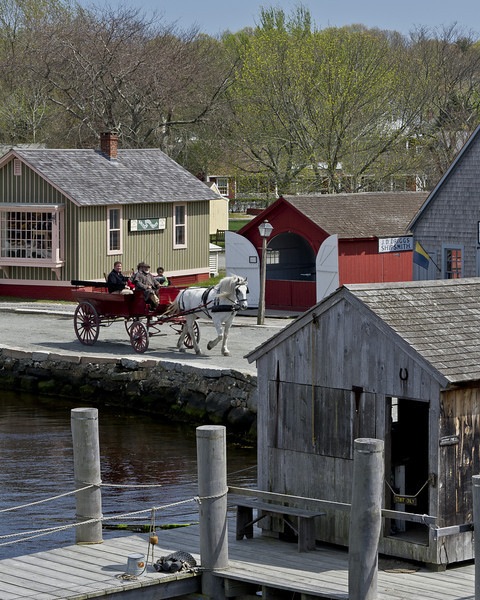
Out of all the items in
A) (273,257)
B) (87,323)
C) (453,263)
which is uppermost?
(273,257)

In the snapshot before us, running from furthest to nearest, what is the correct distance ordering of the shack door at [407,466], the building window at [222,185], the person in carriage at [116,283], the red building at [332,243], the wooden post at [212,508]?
the building window at [222,185] → the red building at [332,243] → the person in carriage at [116,283] → the shack door at [407,466] → the wooden post at [212,508]

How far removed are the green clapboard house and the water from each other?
38.3 ft

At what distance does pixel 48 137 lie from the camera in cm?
6106

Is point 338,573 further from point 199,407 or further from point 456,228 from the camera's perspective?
point 456,228

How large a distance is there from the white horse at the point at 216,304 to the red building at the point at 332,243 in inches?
316

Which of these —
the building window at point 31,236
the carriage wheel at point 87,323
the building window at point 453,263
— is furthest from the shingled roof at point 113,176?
the building window at point 453,263

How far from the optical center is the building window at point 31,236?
130 ft

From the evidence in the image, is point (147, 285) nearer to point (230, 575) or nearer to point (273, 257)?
point (273, 257)

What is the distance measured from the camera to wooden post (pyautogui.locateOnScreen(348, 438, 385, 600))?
11.6 meters

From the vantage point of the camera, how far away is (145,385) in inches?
1081

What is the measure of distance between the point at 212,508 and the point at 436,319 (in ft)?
10.1

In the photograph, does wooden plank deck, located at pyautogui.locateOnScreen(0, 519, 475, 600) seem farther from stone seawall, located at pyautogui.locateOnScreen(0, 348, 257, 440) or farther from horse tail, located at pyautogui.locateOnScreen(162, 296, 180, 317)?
horse tail, located at pyautogui.locateOnScreen(162, 296, 180, 317)

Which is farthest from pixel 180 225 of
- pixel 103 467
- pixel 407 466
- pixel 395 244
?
pixel 407 466

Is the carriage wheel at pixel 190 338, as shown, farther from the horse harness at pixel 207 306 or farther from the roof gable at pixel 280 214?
the roof gable at pixel 280 214
